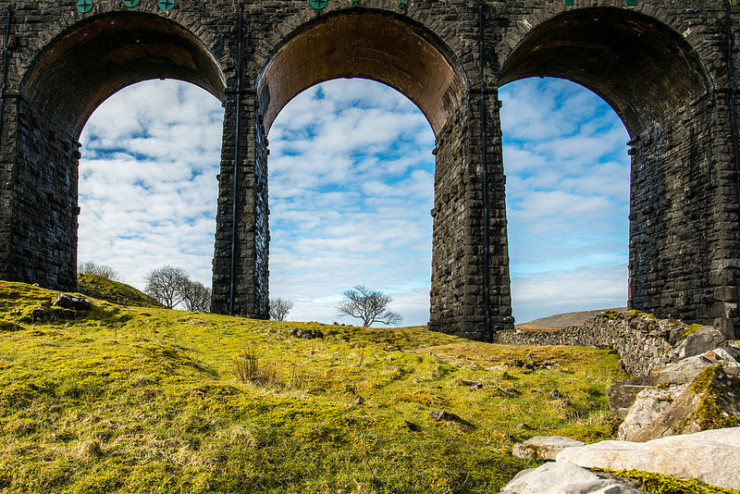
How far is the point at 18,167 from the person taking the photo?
15688 mm

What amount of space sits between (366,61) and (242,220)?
8702 millimetres

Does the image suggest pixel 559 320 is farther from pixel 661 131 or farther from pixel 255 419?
pixel 255 419

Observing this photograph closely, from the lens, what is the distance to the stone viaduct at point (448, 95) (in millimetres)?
15141

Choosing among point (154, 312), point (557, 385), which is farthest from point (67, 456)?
point (154, 312)

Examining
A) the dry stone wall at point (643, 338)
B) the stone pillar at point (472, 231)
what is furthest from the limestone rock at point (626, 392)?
the stone pillar at point (472, 231)

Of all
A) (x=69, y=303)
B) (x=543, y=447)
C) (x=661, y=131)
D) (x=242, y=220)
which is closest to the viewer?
(x=543, y=447)

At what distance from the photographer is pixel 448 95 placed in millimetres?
17641

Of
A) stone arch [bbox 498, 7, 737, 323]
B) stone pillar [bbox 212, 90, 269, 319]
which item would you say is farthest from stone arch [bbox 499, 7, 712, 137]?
stone pillar [bbox 212, 90, 269, 319]

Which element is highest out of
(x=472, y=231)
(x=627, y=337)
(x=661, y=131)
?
(x=661, y=131)

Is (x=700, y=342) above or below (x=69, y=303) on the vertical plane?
below

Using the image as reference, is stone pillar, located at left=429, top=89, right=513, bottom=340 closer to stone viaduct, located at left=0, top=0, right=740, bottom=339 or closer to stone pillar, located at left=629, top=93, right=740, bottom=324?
stone viaduct, located at left=0, top=0, right=740, bottom=339

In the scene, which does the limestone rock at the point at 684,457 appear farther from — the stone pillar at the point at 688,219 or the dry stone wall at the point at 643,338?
the stone pillar at the point at 688,219

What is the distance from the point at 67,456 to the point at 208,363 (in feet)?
12.6

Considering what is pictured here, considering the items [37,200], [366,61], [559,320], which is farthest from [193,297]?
[559,320]
